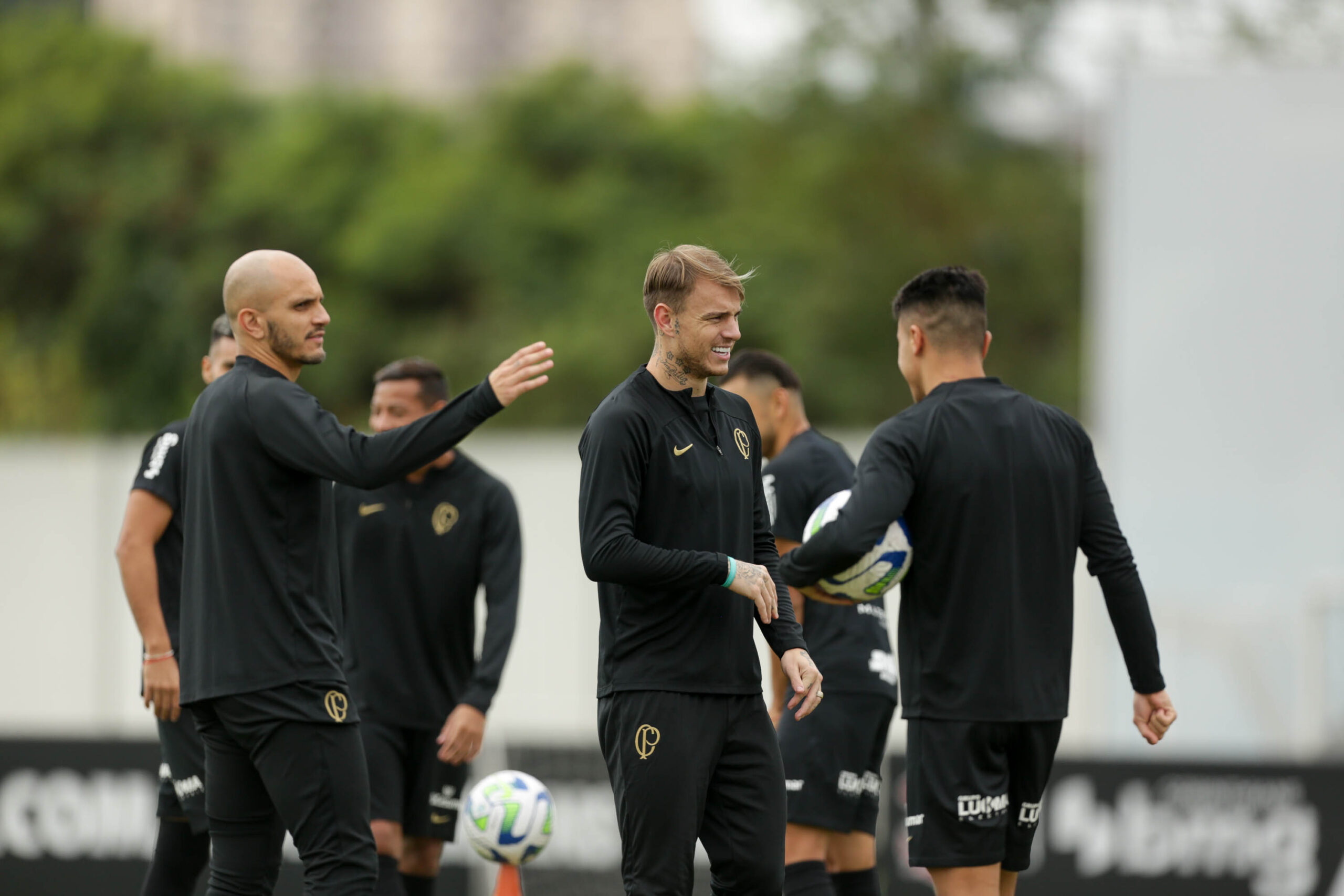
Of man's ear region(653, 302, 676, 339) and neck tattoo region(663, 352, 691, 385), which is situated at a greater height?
man's ear region(653, 302, 676, 339)

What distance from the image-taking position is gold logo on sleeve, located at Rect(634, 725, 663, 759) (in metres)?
4.48

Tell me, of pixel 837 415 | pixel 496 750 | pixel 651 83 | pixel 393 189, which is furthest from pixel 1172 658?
pixel 651 83

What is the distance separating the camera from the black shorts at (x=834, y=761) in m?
6.01

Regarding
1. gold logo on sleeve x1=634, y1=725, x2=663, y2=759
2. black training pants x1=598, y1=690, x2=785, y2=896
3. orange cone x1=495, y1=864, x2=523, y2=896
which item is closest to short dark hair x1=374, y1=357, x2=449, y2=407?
orange cone x1=495, y1=864, x2=523, y2=896

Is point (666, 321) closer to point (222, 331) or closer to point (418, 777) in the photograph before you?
point (222, 331)

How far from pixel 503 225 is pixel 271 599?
3297cm

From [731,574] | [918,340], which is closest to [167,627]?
[731,574]

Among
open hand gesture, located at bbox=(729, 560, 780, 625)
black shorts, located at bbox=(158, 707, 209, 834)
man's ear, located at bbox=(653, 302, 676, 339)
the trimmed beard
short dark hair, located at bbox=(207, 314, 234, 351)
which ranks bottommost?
black shorts, located at bbox=(158, 707, 209, 834)

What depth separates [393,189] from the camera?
38125 millimetres

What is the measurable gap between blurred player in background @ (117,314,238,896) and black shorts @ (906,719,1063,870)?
96.8 inches

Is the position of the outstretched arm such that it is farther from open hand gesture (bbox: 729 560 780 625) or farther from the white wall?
the white wall

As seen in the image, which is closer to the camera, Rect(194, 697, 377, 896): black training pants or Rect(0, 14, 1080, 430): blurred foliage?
Rect(194, 697, 377, 896): black training pants

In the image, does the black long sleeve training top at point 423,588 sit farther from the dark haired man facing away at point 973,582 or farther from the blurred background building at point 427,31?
the blurred background building at point 427,31

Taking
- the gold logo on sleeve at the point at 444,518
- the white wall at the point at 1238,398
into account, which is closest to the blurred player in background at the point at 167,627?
the gold logo on sleeve at the point at 444,518
